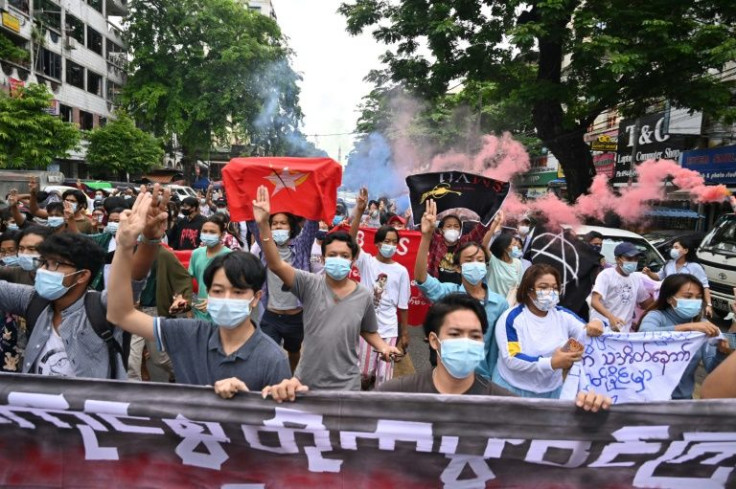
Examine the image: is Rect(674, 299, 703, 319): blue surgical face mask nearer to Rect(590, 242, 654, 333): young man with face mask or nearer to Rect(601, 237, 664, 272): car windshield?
Rect(590, 242, 654, 333): young man with face mask

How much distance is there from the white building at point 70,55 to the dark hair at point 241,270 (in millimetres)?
24766

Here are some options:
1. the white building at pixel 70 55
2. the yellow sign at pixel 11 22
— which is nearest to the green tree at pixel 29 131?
the white building at pixel 70 55

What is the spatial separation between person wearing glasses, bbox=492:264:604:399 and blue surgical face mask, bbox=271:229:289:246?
213cm

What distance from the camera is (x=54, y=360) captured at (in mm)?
2588

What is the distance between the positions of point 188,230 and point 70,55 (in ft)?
96.1

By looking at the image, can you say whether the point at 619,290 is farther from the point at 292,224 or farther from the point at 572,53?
the point at 572,53

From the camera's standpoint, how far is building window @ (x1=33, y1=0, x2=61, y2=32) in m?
26.5

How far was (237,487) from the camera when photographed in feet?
7.25

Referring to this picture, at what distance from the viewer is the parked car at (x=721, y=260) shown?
8.34 meters

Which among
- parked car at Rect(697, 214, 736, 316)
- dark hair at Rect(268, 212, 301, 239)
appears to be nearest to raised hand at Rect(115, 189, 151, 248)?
dark hair at Rect(268, 212, 301, 239)

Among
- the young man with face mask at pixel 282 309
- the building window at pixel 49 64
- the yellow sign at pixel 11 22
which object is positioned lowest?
the young man with face mask at pixel 282 309

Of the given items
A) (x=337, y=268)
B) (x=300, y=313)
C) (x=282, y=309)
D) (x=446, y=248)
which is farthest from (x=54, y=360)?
(x=446, y=248)

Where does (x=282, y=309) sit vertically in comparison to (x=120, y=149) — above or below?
below

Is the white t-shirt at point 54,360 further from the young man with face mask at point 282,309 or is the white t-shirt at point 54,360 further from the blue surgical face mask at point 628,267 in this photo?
the blue surgical face mask at point 628,267
